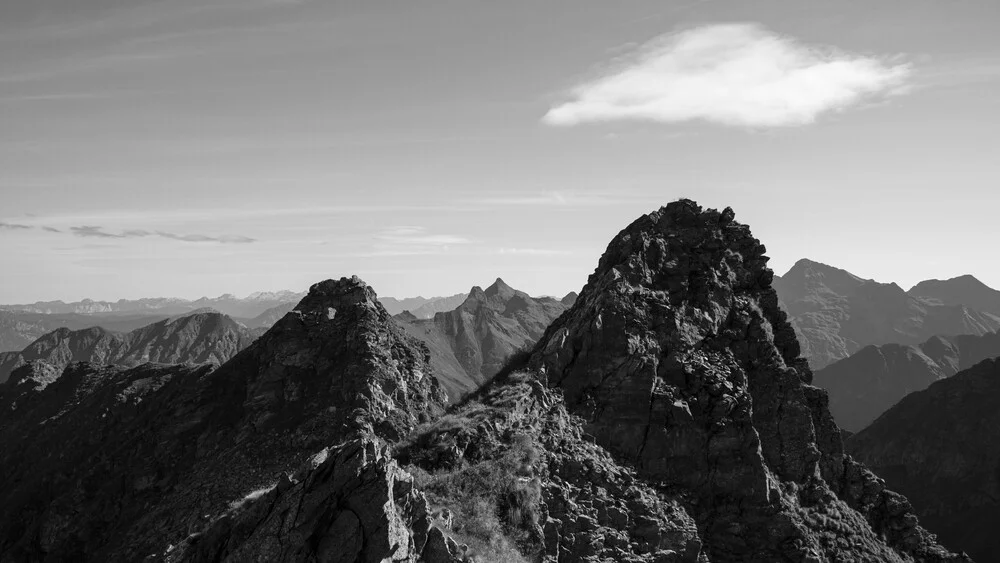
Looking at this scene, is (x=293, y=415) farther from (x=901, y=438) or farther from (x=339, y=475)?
(x=901, y=438)

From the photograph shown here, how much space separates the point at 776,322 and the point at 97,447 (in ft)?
243

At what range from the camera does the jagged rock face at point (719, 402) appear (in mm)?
37000

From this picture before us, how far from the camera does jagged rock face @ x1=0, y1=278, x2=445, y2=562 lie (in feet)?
170

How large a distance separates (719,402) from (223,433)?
147 feet

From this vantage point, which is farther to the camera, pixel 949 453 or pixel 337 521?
pixel 949 453

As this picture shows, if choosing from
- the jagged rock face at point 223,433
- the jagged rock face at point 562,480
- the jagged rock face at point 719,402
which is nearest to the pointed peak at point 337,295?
the jagged rock face at point 223,433

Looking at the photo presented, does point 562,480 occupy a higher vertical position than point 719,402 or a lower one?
lower

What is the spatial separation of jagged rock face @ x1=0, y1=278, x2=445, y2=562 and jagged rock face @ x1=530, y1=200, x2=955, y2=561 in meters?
22.9

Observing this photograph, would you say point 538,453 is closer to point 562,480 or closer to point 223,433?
point 562,480

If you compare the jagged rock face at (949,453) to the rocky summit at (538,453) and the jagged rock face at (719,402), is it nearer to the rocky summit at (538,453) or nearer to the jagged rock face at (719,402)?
the jagged rock face at (719,402)

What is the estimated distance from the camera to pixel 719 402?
1515 inches

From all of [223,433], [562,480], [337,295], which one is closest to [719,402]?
[562,480]

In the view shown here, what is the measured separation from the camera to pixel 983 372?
477ft

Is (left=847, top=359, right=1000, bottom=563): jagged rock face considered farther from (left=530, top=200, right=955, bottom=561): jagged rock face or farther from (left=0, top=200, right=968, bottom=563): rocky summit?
(left=0, top=200, right=968, bottom=563): rocky summit
